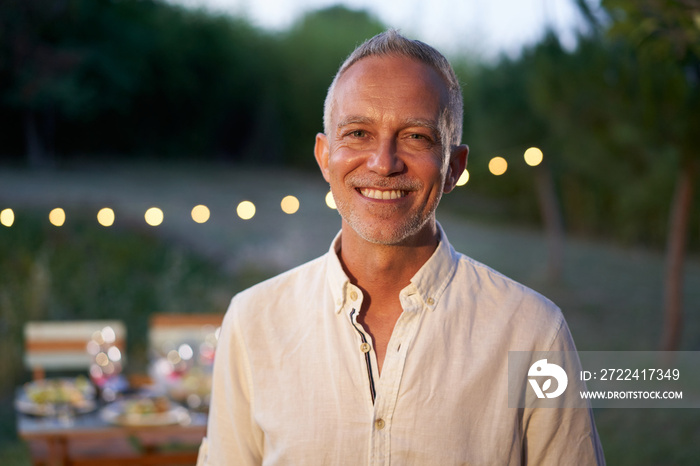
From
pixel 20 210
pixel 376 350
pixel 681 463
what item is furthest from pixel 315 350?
pixel 20 210

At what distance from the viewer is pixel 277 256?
792 centimetres

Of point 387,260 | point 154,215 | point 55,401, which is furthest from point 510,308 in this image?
point 55,401

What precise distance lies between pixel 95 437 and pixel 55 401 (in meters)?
0.27

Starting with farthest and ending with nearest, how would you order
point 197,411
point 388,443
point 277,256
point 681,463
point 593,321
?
1. point 277,256
2. point 593,321
3. point 681,463
4. point 197,411
5. point 388,443

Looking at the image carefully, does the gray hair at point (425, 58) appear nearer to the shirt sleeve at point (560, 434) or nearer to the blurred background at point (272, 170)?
the shirt sleeve at point (560, 434)

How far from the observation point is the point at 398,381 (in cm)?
129

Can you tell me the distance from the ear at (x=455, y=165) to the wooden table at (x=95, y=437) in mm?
2111

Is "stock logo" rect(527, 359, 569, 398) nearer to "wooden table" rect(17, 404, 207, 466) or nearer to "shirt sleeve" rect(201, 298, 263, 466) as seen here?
"shirt sleeve" rect(201, 298, 263, 466)

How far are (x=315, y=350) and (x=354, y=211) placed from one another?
26cm

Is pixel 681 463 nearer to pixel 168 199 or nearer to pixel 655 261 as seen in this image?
pixel 655 261

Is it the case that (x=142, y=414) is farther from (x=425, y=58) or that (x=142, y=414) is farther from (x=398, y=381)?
(x=425, y=58)

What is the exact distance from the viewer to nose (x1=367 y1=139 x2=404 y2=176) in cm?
130

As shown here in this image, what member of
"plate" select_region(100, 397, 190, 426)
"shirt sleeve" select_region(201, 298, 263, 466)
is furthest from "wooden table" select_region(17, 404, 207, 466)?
"shirt sleeve" select_region(201, 298, 263, 466)

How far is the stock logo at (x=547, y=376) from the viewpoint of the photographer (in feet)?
4.21
